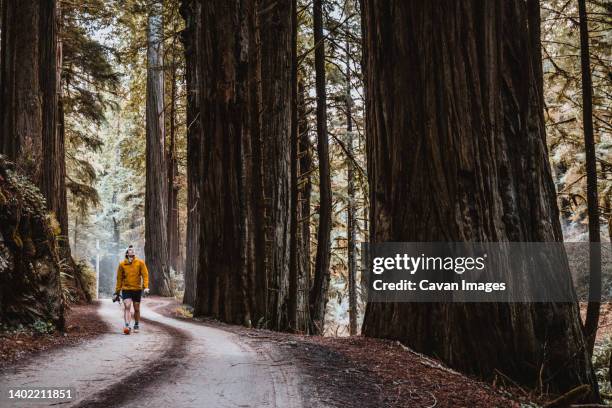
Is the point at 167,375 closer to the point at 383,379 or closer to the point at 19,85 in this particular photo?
the point at 383,379

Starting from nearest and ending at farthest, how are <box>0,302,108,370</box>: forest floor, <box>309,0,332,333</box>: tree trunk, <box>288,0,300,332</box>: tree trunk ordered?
<box>0,302,108,370</box>: forest floor
<box>288,0,300,332</box>: tree trunk
<box>309,0,332,333</box>: tree trunk

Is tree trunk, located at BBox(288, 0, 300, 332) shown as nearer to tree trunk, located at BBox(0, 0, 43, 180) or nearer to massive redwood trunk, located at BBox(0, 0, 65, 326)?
massive redwood trunk, located at BBox(0, 0, 65, 326)

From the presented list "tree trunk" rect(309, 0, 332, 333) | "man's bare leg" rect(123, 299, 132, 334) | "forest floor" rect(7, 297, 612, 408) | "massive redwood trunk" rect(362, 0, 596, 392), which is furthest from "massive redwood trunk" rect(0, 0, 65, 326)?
"tree trunk" rect(309, 0, 332, 333)

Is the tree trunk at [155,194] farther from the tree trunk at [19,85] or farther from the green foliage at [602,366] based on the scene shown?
the green foliage at [602,366]

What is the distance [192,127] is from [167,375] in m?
11.3

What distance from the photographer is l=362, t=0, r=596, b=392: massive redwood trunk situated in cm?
494

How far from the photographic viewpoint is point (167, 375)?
446 cm

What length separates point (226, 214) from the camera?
11.6 metres

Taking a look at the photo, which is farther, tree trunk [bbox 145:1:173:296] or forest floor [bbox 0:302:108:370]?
tree trunk [bbox 145:1:173:296]

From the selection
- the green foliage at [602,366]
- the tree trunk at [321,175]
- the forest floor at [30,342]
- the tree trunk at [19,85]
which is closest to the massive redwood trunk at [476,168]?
the green foliage at [602,366]

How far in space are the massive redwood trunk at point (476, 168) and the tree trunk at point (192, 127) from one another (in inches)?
307

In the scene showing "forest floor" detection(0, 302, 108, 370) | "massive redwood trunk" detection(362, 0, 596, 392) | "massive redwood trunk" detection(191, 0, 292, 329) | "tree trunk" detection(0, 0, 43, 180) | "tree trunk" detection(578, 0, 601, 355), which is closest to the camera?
"massive redwood trunk" detection(362, 0, 596, 392)

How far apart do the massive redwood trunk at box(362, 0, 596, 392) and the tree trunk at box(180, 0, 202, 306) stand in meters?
7.81

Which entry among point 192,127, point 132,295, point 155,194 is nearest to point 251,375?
point 132,295
